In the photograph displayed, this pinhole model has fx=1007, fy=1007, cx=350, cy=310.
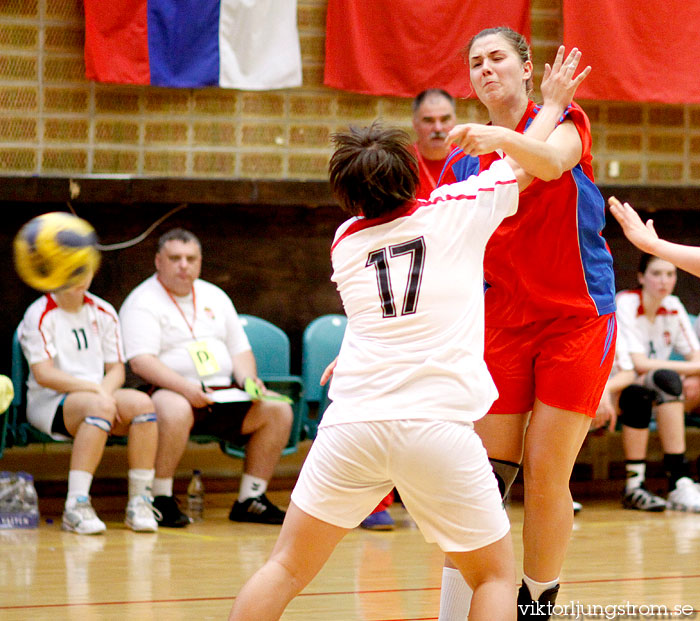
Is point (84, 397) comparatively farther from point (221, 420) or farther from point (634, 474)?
point (634, 474)

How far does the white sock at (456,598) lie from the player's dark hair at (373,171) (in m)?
1.10

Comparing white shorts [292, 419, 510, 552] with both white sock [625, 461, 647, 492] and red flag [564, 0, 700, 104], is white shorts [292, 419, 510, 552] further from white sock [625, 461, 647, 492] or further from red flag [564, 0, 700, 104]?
red flag [564, 0, 700, 104]

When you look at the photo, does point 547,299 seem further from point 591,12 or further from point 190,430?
point 591,12

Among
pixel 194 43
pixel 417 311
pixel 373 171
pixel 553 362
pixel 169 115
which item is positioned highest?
pixel 194 43

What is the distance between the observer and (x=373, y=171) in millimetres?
2354

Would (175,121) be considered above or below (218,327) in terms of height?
above

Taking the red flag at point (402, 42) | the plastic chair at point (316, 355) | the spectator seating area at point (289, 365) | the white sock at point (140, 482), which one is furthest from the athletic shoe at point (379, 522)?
the red flag at point (402, 42)

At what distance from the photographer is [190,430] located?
219 inches

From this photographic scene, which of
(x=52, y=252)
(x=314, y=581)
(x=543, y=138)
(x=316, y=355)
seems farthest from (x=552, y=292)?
(x=316, y=355)

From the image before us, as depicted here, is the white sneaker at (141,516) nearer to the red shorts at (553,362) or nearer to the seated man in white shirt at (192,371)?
the seated man in white shirt at (192,371)

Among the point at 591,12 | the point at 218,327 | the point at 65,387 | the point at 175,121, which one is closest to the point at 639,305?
the point at 591,12

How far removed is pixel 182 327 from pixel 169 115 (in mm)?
1457

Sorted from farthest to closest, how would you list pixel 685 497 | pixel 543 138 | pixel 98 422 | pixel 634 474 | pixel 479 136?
pixel 634 474 < pixel 685 497 < pixel 98 422 < pixel 543 138 < pixel 479 136

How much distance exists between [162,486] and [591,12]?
13.1 ft
